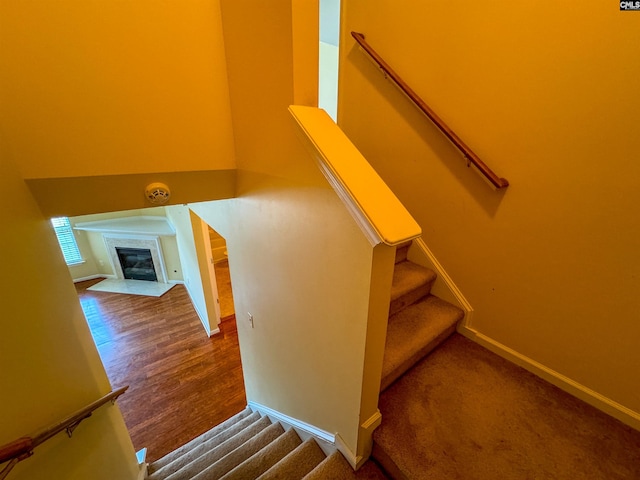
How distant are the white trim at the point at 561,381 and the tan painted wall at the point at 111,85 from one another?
219cm

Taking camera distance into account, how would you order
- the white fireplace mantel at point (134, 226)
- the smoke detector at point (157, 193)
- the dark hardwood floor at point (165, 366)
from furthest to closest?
the white fireplace mantel at point (134, 226)
the dark hardwood floor at point (165, 366)
the smoke detector at point (157, 193)

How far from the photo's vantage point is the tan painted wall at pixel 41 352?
102 centimetres

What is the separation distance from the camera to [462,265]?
5.76 feet

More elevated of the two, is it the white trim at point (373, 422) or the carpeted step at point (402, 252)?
the carpeted step at point (402, 252)

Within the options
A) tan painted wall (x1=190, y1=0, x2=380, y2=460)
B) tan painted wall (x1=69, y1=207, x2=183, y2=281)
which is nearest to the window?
tan painted wall (x1=69, y1=207, x2=183, y2=281)

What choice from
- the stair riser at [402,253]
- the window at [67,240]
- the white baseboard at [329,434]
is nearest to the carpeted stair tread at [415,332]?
the white baseboard at [329,434]

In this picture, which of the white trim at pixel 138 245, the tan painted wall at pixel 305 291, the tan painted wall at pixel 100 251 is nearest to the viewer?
the tan painted wall at pixel 305 291

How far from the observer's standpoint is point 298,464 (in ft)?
4.74

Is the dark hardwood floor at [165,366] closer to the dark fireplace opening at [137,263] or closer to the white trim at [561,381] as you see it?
the dark fireplace opening at [137,263]

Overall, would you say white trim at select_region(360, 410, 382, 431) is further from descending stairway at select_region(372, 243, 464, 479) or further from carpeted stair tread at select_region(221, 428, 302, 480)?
carpeted stair tread at select_region(221, 428, 302, 480)

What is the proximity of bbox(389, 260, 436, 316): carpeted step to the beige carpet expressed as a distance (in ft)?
1.39

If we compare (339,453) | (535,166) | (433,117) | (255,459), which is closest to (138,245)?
(255,459)

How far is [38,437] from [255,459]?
3.72 feet

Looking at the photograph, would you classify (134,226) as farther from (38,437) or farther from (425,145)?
(425,145)
